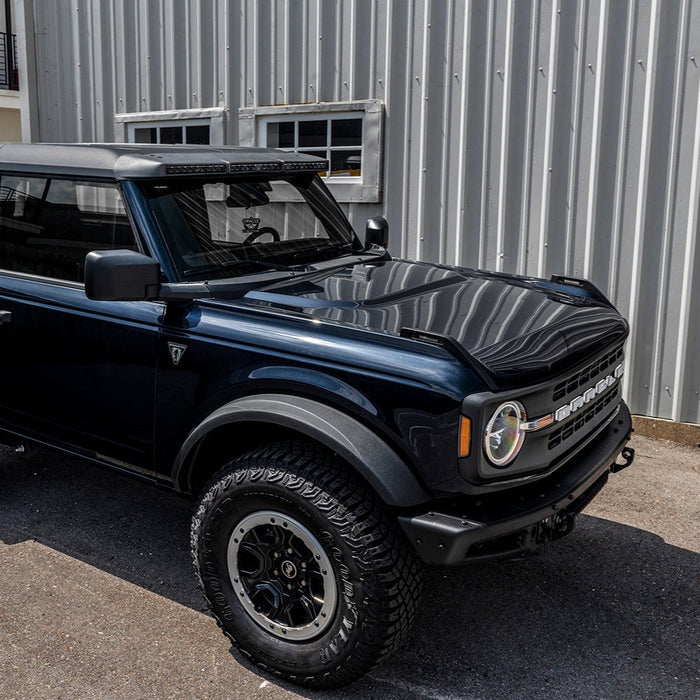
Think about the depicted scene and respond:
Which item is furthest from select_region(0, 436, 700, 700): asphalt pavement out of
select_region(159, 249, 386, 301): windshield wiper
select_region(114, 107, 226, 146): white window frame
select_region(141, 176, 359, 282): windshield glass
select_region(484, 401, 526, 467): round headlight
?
select_region(114, 107, 226, 146): white window frame

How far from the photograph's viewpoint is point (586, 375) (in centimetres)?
326

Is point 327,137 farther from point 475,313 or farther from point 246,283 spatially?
point 475,313

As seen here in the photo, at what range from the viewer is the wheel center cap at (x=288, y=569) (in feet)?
9.77

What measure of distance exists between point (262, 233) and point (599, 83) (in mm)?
3118

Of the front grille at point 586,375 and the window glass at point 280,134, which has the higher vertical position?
the window glass at point 280,134

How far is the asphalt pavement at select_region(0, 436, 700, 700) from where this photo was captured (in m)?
3.04

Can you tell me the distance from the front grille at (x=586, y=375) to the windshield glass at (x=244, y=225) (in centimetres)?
139

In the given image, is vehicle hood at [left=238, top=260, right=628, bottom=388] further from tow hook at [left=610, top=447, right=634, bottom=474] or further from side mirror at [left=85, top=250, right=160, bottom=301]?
tow hook at [left=610, top=447, right=634, bottom=474]

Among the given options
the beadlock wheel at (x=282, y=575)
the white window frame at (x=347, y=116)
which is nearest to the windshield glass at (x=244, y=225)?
the beadlock wheel at (x=282, y=575)

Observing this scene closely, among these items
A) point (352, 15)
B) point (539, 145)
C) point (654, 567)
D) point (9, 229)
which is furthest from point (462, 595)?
point (352, 15)

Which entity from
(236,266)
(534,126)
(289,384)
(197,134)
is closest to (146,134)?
(197,134)

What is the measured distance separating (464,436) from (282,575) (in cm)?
88

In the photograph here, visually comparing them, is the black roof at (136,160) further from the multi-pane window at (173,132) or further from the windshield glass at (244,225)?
the multi-pane window at (173,132)

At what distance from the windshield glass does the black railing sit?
1837 centimetres
